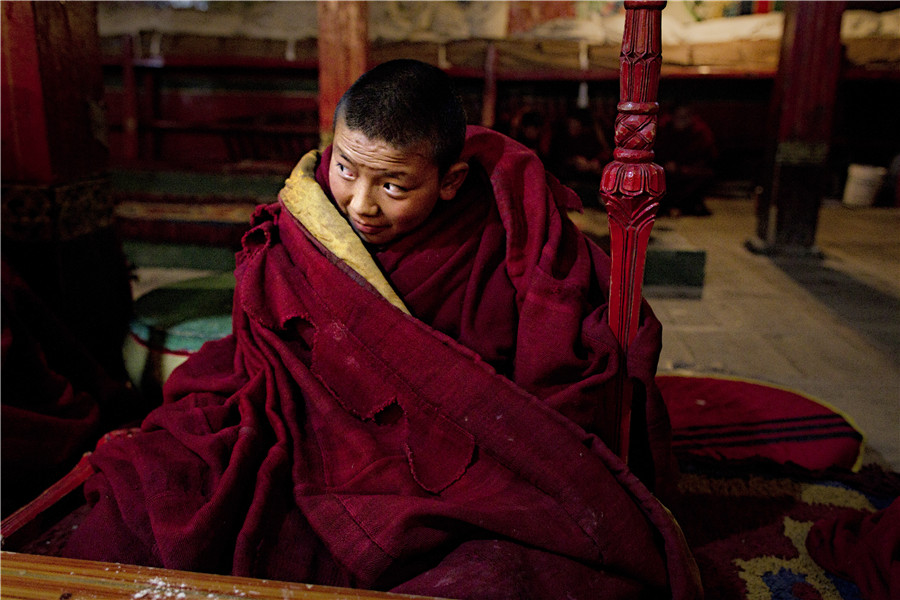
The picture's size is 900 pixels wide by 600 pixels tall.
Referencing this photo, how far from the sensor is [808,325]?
379cm

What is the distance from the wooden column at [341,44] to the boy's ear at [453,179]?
105 inches

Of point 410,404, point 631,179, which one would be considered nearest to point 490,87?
point 631,179

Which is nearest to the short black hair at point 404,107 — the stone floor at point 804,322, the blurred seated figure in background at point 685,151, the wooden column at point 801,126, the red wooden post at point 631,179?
the red wooden post at point 631,179

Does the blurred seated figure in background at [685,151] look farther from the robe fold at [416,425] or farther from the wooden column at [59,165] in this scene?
the robe fold at [416,425]

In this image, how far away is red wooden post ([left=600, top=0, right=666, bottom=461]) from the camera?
1274 millimetres

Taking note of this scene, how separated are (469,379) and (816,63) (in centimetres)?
543

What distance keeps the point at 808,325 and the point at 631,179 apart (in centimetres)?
298

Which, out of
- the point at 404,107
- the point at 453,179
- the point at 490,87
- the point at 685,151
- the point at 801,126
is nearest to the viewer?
the point at 404,107

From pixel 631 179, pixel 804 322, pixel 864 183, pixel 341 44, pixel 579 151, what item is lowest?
pixel 804 322

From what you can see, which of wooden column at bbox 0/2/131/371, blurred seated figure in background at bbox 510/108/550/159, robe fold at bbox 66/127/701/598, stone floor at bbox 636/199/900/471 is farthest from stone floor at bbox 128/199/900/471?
blurred seated figure in background at bbox 510/108/550/159

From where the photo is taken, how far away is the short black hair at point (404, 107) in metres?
1.32

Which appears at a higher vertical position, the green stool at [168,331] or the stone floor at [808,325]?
the green stool at [168,331]

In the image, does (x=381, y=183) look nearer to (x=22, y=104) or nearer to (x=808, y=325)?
(x=22, y=104)

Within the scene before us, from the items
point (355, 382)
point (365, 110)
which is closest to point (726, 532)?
point (355, 382)
